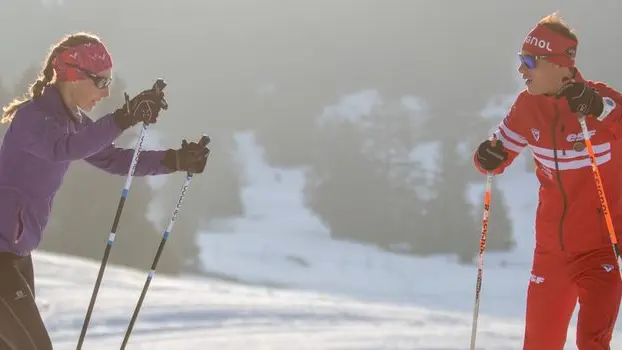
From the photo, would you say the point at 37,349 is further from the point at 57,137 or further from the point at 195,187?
the point at 195,187

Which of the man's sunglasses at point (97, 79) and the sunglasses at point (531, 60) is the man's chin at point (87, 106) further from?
the sunglasses at point (531, 60)

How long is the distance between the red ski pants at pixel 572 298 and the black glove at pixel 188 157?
6.07 feet

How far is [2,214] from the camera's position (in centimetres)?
274

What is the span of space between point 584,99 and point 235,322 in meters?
4.60

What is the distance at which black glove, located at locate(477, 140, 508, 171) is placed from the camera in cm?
341

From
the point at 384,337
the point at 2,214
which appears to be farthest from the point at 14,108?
A: the point at 384,337

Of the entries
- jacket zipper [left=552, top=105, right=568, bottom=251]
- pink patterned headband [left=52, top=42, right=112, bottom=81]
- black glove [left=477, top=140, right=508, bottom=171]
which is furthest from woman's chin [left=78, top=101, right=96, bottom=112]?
jacket zipper [left=552, top=105, right=568, bottom=251]

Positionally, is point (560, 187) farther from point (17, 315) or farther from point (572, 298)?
point (17, 315)

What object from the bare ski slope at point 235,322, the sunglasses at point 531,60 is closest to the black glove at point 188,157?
the sunglasses at point 531,60

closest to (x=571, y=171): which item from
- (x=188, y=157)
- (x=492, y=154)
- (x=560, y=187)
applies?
(x=560, y=187)

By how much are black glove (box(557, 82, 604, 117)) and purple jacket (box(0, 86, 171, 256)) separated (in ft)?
6.60

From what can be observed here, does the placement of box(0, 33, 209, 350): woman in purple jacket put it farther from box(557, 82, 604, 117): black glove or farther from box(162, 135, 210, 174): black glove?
box(557, 82, 604, 117): black glove

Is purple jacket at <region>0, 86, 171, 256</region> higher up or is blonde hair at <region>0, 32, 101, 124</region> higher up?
blonde hair at <region>0, 32, 101, 124</region>

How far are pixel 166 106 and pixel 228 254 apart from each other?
40.7 m
